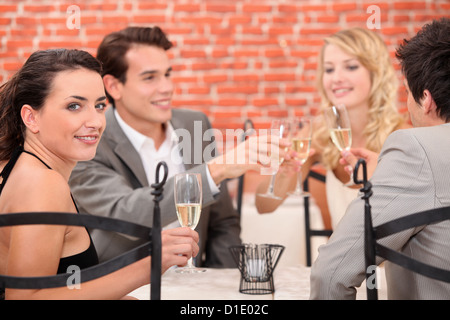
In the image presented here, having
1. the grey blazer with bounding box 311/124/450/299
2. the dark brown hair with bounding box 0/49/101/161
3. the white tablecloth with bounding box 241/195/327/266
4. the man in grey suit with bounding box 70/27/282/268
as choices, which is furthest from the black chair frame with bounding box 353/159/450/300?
the white tablecloth with bounding box 241/195/327/266

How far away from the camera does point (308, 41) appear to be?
3.52 m

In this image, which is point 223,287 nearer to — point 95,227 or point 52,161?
point 52,161

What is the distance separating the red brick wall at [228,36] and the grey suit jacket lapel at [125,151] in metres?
1.48

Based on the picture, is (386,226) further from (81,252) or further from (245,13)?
(245,13)

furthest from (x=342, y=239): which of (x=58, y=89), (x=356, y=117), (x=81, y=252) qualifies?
(x=356, y=117)

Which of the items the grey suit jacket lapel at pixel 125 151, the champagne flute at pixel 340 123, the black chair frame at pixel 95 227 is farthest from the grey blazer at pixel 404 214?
the grey suit jacket lapel at pixel 125 151

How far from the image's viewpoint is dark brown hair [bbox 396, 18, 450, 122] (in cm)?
116

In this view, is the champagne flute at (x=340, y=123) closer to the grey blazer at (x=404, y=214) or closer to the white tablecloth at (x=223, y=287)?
the white tablecloth at (x=223, y=287)

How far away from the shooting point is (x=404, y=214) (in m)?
1.05

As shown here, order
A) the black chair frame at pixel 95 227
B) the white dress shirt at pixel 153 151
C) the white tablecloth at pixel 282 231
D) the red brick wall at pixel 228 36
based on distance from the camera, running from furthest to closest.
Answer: the red brick wall at pixel 228 36 → the white tablecloth at pixel 282 231 → the white dress shirt at pixel 153 151 → the black chair frame at pixel 95 227

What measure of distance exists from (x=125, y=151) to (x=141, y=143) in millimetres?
158

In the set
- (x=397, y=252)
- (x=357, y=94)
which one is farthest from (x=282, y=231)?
(x=397, y=252)

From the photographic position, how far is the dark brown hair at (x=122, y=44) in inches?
88.0

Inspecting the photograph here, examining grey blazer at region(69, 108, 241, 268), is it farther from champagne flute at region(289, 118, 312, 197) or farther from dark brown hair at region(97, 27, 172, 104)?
champagne flute at region(289, 118, 312, 197)
